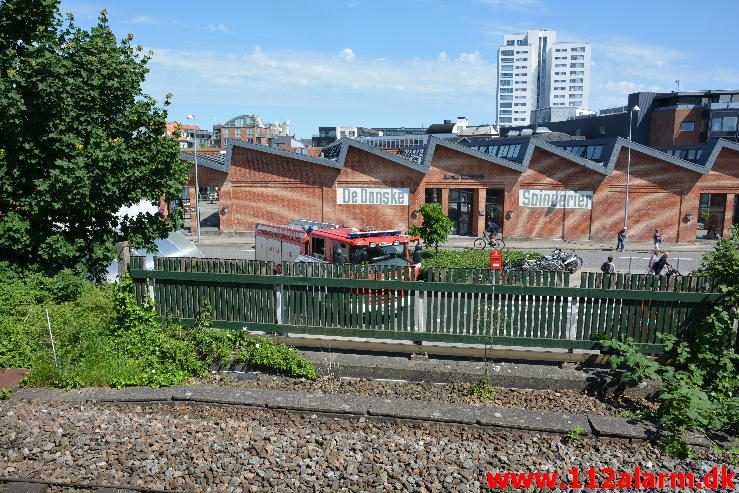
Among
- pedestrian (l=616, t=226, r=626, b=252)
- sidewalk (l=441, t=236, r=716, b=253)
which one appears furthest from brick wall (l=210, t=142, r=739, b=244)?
pedestrian (l=616, t=226, r=626, b=252)

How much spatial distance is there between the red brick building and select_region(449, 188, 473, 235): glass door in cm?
89

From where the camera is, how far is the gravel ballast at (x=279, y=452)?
657 centimetres

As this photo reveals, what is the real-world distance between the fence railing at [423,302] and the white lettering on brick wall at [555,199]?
30.1 meters

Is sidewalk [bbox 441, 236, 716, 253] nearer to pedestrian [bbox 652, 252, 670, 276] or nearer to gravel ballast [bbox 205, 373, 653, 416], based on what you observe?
pedestrian [bbox 652, 252, 670, 276]

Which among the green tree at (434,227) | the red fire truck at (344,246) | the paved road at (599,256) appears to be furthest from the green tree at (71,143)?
the paved road at (599,256)

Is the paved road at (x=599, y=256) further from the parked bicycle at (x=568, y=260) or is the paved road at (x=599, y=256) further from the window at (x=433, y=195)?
the window at (x=433, y=195)

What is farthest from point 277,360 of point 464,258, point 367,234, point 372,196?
point 372,196

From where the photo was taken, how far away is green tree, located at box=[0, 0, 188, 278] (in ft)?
34.3

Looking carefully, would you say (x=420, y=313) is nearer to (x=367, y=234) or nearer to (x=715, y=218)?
(x=367, y=234)

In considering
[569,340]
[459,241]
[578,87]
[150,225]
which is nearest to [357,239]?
[150,225]

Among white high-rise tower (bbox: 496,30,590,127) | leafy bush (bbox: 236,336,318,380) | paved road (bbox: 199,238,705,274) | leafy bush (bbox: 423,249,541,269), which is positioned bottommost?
paved road (bbox: 199,238,705,274)

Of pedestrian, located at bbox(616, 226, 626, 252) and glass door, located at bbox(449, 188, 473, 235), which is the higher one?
glass door, located at bbox(449, 188, 473, 235)

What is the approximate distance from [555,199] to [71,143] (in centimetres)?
3349

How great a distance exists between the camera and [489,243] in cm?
3397
